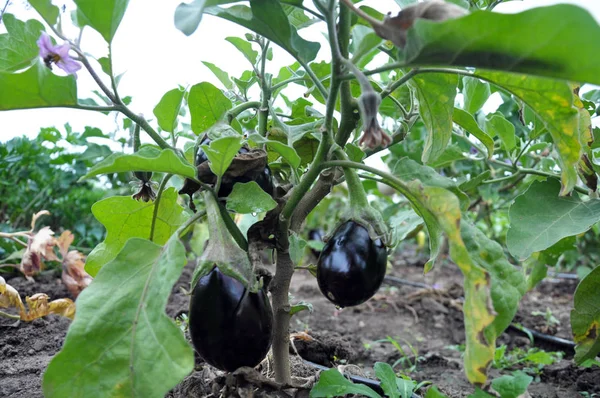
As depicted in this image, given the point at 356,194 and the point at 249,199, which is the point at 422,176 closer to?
the point at 356,194

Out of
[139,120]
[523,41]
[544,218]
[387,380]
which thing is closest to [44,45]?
[139,120]

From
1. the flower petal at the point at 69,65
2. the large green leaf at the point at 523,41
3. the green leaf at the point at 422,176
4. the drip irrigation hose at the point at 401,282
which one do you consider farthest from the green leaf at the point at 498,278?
the drip irrigation hose at the point at 401,282

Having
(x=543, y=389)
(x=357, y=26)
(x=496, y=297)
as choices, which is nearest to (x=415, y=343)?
(x=543, y=389)

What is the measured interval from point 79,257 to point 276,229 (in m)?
0.93

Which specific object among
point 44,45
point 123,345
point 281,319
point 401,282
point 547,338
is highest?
point 44,45

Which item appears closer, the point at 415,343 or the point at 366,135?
the point at 366,135

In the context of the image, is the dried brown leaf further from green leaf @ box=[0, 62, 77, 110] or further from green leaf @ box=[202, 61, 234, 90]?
green leaf @ box=[202, 61, 234, 90]

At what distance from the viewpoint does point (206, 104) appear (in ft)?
2.66

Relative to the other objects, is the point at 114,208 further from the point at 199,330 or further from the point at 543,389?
the point at 543,389

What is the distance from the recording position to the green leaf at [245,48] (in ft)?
2.97

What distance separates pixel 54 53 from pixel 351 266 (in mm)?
478

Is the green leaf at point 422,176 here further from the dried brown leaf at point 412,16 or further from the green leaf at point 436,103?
the dried brown leaf at point 412,16

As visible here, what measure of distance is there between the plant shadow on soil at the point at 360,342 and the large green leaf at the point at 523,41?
19.8 inches

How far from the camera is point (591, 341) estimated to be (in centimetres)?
93
